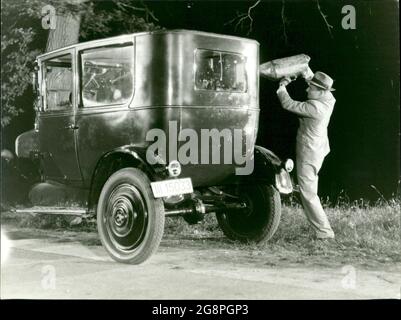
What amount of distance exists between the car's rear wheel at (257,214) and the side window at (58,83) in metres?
1.86

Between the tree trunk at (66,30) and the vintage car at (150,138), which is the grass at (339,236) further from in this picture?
the tree trunk at (66,30)

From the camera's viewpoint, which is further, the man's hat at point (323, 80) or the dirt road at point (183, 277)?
the man's hat at point (323, 80)

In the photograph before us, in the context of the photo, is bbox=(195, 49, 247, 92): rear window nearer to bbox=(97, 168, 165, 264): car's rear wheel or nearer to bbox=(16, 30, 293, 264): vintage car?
bbox=(16, 30, 293, 264): vintage car

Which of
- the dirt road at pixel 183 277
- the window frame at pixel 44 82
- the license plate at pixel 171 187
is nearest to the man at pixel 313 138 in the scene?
the dirt road at pixel 183 277

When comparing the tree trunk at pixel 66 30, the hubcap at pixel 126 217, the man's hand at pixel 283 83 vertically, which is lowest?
the hubcap at pixel 126 217

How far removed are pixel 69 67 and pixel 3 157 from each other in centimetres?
110

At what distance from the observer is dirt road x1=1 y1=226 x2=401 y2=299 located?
14.0 feet

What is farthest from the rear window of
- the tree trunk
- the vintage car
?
the tree trunk

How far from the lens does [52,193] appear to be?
18.0ft

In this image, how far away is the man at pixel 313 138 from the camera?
17.5 ft

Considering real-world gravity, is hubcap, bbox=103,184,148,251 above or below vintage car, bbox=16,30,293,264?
below

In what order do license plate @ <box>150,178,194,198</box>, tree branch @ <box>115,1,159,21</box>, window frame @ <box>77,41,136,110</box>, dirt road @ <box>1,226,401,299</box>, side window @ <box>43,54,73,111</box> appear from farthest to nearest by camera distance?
1. side window @ <box>43,54,73,111</box>
2. tree branch @ <box>115,1,159,21</box>
3. window frame @ <box>77,41,136,110</box>
4. license plate @ <box>150,178,194,198</box>
5. dirt road @ <box>1,226,401,299</box>
